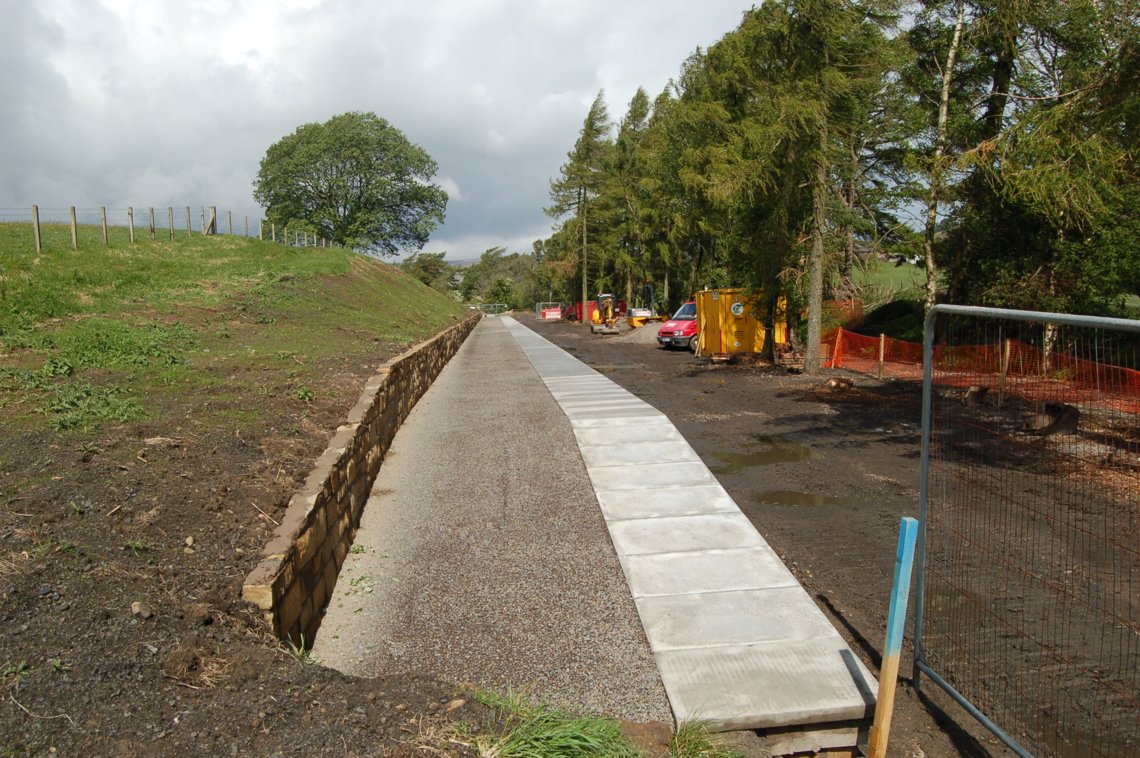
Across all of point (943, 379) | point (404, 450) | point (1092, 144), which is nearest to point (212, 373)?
point (404, 450)

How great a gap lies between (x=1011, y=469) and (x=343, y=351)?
11.1m

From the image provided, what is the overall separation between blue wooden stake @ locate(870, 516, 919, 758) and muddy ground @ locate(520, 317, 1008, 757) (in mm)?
293

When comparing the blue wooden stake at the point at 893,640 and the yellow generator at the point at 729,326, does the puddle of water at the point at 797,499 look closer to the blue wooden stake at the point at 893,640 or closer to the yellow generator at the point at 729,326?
the blue wooden stake at the point at 893,640

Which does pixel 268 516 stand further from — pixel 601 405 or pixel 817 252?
pixel 817 252

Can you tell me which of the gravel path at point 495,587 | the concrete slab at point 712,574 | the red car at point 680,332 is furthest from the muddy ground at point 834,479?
the red car at point 680,332

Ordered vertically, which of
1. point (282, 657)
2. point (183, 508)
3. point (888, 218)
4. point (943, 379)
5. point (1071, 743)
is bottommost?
point (1071, 743)

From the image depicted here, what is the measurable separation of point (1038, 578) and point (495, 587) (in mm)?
3752

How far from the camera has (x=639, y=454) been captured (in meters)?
9.46

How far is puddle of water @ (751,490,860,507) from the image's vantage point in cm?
772

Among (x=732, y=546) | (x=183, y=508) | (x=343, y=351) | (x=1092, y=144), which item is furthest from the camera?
(x=343, y=351)

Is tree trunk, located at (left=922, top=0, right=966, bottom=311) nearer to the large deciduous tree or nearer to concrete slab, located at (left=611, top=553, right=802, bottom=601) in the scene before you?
concrete slab, located at (left=611, top=553, right=802, bottom=601)

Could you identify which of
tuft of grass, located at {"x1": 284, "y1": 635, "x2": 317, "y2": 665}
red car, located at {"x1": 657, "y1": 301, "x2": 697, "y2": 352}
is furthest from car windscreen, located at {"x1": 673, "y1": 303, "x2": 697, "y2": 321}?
tuft of grass, located at {"x1": 284, "y1": 635, "x2": 317, "y2": 665}

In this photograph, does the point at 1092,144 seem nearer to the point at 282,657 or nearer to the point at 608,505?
the point at 608,505

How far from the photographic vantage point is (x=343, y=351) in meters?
14.4
